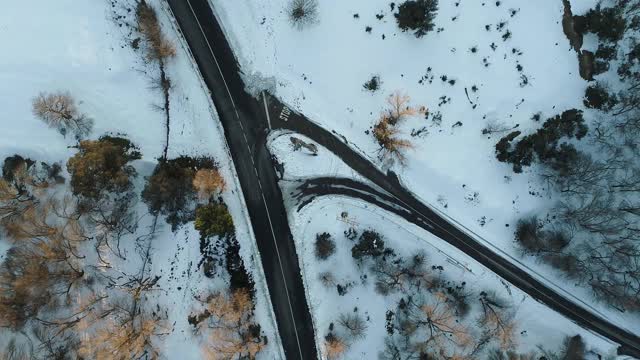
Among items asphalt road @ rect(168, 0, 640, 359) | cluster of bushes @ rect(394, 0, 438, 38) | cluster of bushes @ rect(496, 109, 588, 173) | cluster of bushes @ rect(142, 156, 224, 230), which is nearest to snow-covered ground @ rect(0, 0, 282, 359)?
cluster of bushes @ rect(142, 156, 224, 230)

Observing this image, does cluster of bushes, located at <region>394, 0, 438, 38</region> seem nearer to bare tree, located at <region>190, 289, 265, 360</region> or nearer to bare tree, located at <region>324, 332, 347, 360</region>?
bare tree, located at <region>190, 289, 265, 360</region>

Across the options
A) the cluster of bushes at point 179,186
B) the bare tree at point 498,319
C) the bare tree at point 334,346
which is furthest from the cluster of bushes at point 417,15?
the bare tree at point 334,346

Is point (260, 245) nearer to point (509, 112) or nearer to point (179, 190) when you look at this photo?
point (179, 190)

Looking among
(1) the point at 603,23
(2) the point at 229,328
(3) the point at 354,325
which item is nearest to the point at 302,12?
(1) the point at 603,23

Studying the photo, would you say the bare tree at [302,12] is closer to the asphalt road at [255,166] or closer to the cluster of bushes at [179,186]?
the asphalt road at [255,166]

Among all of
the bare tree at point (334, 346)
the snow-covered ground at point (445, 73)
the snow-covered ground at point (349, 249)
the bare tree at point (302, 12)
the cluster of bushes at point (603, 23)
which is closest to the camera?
the cluster of bushes at point (603, 23)

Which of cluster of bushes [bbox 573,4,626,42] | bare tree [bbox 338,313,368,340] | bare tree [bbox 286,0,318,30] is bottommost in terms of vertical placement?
bare tree [bbox 338,313,368,340]
